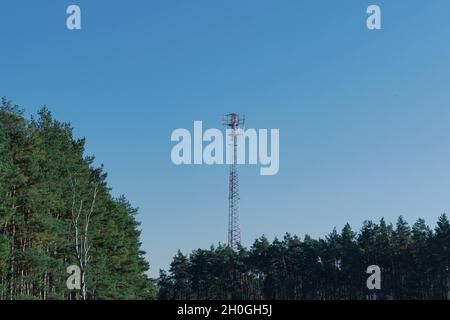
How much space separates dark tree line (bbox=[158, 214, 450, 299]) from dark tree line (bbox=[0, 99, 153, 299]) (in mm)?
46511

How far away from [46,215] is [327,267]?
62825 millimetres

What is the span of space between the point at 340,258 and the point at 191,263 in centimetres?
2717

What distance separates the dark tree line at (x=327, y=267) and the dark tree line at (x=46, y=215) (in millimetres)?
46511

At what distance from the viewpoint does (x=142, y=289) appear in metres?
75.3

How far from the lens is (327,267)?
97500mm

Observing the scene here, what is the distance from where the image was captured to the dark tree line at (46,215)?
130 ft

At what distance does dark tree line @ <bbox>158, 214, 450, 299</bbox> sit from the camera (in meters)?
88.8

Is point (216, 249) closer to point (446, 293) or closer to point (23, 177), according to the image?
point (446, 293)

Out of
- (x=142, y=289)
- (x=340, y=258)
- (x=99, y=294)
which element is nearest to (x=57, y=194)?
(x=99, y=294)

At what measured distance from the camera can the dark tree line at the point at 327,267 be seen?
8881 centimetres

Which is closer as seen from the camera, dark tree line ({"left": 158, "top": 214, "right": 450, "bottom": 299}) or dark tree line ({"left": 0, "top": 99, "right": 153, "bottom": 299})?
dark tree line ({"left": 0, "top": 99, "right": 153, "bottom": 299})

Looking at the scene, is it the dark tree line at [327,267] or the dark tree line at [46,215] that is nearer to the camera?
the dark tree line at [46,215]
